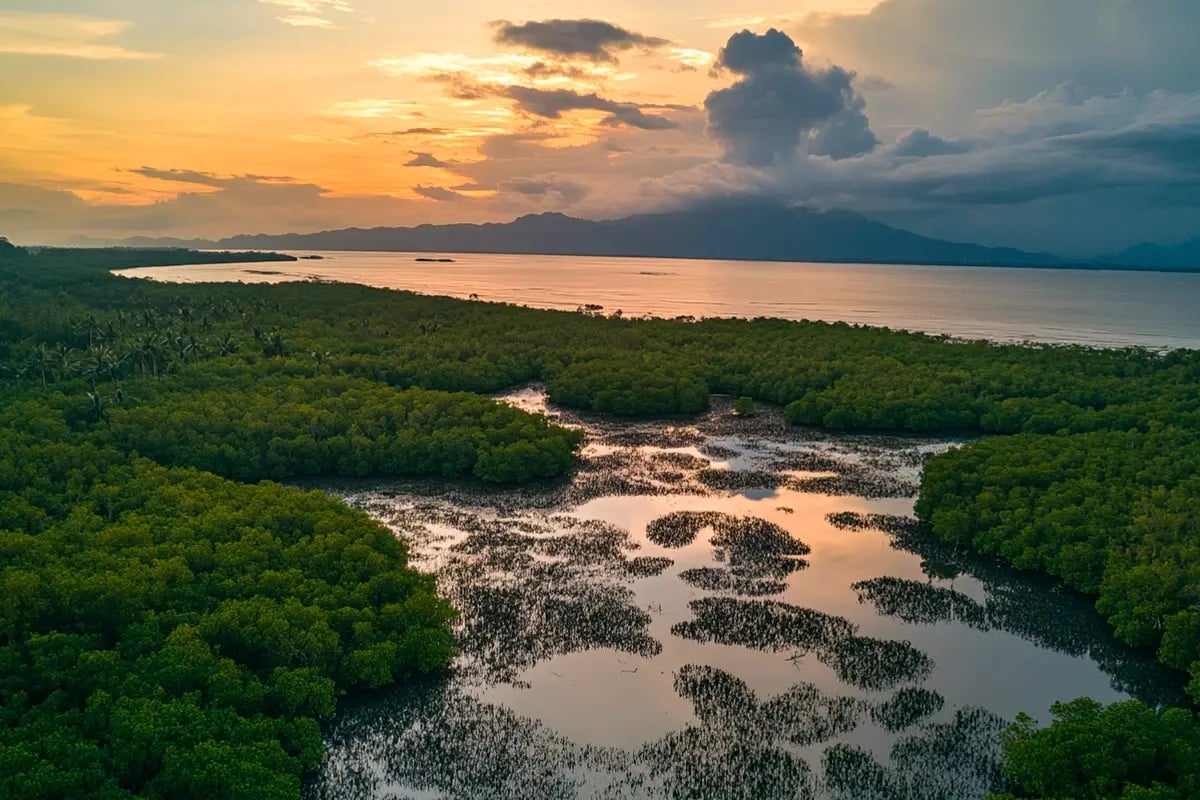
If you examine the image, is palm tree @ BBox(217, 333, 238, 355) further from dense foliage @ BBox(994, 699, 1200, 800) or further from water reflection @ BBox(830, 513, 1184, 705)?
dense foliage @ BBox(994, 699, 1200, 800)

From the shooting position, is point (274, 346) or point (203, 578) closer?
point (203, 578)

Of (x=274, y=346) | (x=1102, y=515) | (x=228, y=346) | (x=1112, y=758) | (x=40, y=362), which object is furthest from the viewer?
(x=274, y=346)

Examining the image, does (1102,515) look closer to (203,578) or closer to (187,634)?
(187,634)

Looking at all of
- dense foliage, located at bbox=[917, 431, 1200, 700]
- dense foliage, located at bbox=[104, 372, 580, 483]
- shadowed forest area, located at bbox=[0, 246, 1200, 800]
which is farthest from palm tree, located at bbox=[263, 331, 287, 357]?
dense foliage, located at bbox=[917, 431, 1200, 700]

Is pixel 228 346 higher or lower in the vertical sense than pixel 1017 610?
higher

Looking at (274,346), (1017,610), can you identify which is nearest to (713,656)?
(1017,610)

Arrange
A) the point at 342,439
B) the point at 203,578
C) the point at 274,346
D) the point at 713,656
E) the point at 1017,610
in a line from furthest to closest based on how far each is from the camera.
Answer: the point at 274,346 < the point at 342,439 < the point at 1017,610 < the point at 713,656 < the point at 203,578

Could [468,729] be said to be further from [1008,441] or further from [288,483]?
[1008,441]
